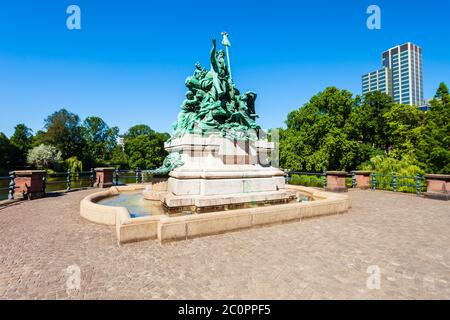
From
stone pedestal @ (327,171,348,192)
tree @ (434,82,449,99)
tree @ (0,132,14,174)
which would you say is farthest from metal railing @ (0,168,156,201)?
tree @ (434,82,449,99)

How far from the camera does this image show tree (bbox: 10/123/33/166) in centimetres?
4568

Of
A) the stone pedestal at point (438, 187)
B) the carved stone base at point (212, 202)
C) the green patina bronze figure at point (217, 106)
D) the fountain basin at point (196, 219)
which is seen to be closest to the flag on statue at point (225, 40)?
the green patina bronze figure at point (217, 106)

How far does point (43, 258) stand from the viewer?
4.66 meters

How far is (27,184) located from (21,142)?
5419 centimetres

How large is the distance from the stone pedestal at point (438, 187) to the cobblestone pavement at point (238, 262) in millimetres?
5774

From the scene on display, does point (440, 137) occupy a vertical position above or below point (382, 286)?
above

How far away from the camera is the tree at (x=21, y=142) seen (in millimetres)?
45684

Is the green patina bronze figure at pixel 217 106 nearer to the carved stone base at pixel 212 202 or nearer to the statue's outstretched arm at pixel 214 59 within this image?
the statue's outstretched arm at pixel 214 59

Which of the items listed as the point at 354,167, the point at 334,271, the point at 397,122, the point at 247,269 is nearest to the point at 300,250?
the point at 334,271

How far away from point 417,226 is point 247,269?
6.05 meters

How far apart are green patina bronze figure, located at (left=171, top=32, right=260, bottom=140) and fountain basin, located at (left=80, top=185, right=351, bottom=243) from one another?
13.1 feet

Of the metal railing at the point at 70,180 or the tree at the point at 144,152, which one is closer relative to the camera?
the metal railing at the point at 70,180

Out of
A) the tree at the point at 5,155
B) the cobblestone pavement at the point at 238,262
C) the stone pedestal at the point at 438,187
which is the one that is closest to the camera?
the cobblestone pavement at the point at 238,262
